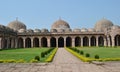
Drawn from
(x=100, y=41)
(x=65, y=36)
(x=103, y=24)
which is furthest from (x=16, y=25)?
(x=103, y=24)

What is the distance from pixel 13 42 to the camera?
51.1m

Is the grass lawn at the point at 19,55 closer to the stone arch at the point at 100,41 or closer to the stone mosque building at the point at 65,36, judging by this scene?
the stone mosque building at the point at 65,36

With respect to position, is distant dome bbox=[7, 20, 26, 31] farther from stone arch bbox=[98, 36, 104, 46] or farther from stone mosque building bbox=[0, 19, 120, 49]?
stone arch bbox=[98, 36, 104, 46]

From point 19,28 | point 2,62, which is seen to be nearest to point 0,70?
point 2,62

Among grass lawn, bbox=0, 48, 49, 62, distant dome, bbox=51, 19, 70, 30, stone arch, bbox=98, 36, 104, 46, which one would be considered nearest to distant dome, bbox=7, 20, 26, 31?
distant dome, bbox=51, 19, 70, 30

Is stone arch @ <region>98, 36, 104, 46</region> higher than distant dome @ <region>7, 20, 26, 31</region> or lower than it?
lower

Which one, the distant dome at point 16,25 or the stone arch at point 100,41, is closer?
the stone arch at point 100,41

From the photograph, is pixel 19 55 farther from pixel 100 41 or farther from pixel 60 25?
pixel 60 25

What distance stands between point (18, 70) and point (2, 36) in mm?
31613

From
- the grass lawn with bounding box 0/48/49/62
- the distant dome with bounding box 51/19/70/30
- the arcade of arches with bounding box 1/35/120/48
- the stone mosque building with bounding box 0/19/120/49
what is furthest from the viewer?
the distant dome with bounding box 51/19/70/30

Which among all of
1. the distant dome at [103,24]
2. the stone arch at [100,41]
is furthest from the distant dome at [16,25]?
the stone arch at [100,41]

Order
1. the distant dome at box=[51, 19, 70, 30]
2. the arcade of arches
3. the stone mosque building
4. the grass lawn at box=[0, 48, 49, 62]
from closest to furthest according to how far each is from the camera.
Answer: the grass lawn at box=[0, 48, 49, 62] → the stone mosque building → the arcade of arches → the distant dome at box=[51, 19, 70, 30]

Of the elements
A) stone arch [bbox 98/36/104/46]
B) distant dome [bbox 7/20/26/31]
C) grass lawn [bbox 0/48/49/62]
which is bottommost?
grass lawn [bbox 0/48/49/62]

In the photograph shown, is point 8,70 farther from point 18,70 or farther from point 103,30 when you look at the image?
point 103,30
